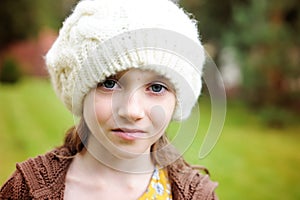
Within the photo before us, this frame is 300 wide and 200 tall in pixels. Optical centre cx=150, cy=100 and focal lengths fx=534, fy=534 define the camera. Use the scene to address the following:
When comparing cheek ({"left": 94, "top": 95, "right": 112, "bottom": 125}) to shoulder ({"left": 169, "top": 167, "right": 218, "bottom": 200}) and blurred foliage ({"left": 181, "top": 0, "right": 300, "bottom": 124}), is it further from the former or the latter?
blurred foliage ({"left": 181, "top": 0, "right": 300, "bottom": 124})

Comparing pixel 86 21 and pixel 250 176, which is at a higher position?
pixel 250 176

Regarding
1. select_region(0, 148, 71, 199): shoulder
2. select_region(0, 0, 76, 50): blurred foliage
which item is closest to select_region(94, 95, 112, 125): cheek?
select_region(0, 148, 71, 199): shoulder

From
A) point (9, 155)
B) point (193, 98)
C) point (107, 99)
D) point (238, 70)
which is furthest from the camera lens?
point (238, 70)

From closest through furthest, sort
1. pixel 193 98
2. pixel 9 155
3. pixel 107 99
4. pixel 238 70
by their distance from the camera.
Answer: pixel 107 99 → pixel 193 98 → pixel 9 155 → pixel 238 70

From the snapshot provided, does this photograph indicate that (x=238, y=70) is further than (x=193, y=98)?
Yes

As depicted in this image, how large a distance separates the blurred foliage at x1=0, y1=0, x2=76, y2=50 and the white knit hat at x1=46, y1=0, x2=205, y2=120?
321 cm

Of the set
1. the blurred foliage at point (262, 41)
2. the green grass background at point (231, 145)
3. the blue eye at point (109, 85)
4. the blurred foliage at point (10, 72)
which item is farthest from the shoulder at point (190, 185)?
the blurred foliage at point (10, 72)

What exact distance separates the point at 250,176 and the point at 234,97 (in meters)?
1.16

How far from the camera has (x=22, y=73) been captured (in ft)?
14.4

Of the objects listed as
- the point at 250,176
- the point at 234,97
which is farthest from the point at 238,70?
the point at 250,176

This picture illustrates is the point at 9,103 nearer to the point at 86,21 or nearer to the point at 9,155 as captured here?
the point at 9,155

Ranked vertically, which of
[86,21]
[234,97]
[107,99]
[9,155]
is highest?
[234,97]

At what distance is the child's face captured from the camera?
87 cm

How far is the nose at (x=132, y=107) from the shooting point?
85cm
